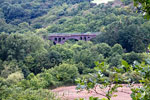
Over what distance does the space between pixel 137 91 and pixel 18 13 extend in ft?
227

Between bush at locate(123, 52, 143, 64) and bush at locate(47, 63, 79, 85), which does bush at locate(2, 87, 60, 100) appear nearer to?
bush at locate(47, 63, 79, 85)

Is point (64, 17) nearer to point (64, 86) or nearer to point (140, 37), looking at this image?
point (140, 37)

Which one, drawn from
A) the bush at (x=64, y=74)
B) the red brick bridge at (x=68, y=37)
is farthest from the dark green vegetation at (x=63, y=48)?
the red brick bridge at (x=68, y=37)

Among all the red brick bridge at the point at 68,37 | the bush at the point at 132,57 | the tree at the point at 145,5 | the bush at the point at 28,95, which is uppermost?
the tree at the point at 145,5

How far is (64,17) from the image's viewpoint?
64.1m

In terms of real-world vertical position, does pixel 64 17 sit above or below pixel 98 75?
below

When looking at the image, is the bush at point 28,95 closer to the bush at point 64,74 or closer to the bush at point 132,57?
the bush at point 64,74

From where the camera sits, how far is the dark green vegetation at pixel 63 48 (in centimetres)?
2341

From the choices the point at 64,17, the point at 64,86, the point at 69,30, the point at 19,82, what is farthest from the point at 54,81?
the point at 64,17

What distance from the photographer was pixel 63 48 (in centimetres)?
3347

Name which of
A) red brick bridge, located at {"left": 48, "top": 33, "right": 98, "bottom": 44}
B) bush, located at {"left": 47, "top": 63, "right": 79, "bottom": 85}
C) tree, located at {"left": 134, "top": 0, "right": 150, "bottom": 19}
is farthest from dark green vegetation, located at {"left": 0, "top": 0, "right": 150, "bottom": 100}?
red brick bridge, located at {"left": 48, "top": 33, "right": 98, "bottom": 44}

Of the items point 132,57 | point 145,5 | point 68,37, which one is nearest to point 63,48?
point 132,57

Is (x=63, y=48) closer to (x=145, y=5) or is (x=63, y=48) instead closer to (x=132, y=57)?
(x=132, y=57)

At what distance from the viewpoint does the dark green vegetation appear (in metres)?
23.4
